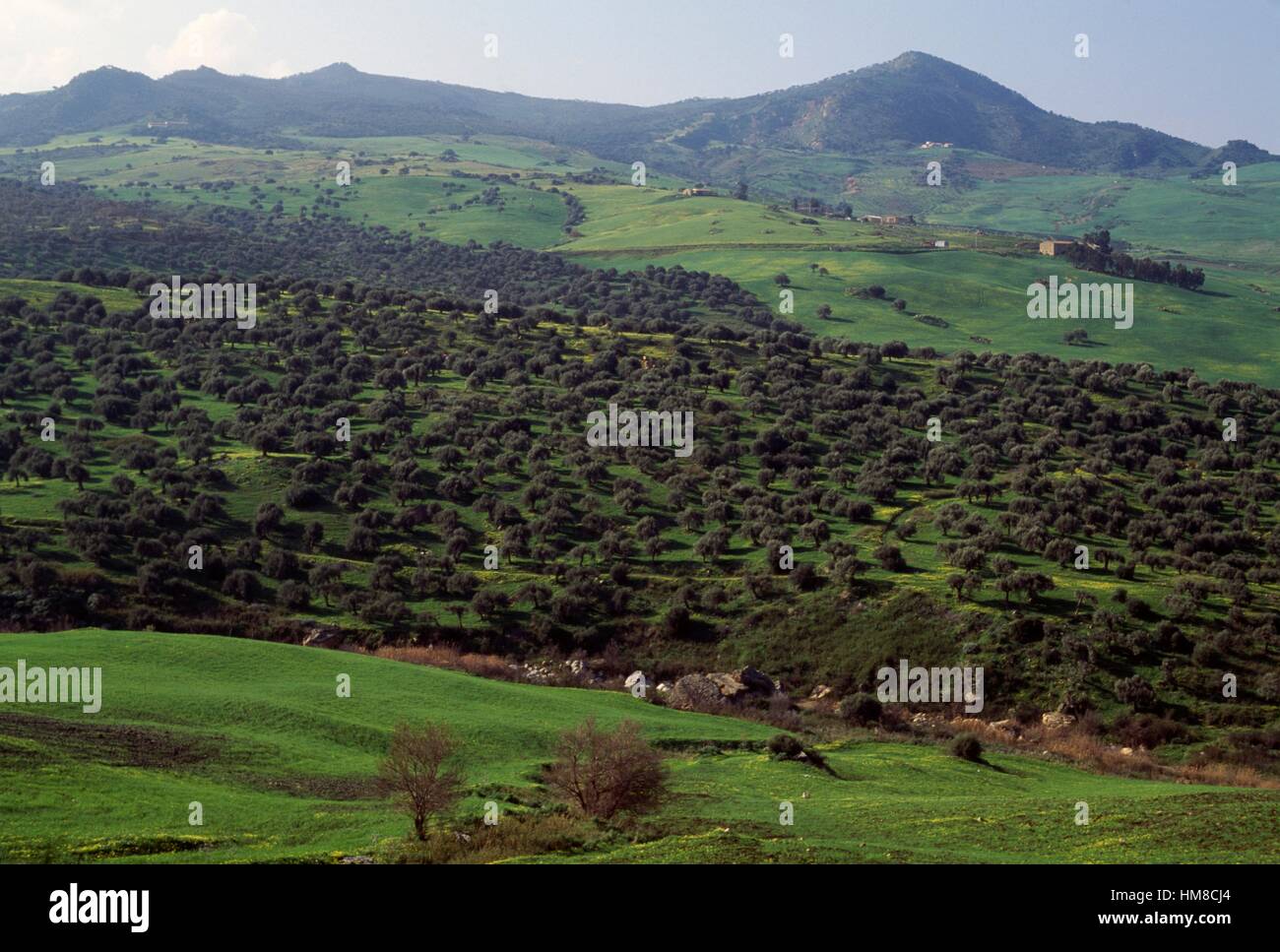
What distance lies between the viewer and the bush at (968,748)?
51.1 metres

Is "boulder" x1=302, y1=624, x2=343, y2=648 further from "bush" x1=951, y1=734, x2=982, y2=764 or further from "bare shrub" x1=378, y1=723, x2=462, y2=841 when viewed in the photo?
"bush" x1=951, y1=734, x2=982, y2=764

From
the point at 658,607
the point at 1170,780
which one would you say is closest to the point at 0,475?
the point at 658,607

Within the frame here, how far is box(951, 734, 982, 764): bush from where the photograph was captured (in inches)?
2012

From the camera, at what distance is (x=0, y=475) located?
8519 cm

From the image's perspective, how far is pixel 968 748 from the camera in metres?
51.1

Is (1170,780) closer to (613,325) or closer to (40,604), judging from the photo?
(40,604)

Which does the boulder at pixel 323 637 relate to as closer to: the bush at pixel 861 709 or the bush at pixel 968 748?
the bush at pixel 861 709

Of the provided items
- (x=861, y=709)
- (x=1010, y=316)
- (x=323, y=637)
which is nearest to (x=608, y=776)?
(x=861, y=709)

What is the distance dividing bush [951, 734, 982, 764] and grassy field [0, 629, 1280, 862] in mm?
726

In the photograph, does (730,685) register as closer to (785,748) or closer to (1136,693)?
(785,748)

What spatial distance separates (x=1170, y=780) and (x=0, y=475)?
78350mm

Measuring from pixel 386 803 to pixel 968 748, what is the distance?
84.7 feet

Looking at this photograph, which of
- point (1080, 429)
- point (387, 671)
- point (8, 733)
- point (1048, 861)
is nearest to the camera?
point (1048, 861)

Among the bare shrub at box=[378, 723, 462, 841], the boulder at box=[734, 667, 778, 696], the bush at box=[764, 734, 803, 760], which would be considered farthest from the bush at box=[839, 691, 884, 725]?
the bare shrub at box=[378, 723, 462, 841]
